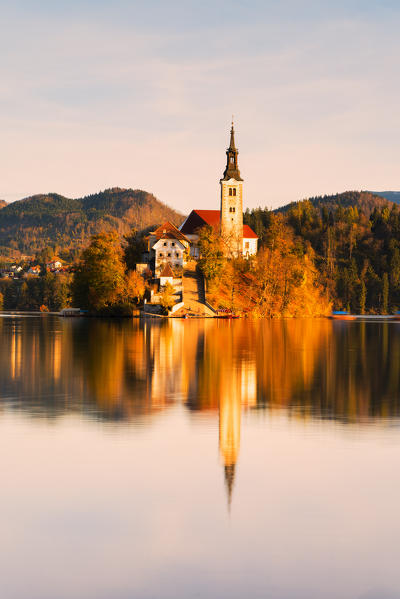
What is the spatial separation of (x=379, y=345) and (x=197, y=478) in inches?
1264

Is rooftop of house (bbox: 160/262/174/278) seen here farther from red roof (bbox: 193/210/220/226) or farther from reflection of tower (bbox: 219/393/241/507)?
reflection of tower (bbox: 219/393/241/507)

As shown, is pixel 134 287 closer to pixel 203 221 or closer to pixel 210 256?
pixel 210 256

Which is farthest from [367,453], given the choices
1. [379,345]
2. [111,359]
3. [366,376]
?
[379,345]

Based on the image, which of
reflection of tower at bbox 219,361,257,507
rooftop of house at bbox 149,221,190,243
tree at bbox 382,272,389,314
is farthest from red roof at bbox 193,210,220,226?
reflection of tower at bbox 219,361,257,507

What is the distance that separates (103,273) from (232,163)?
118ft

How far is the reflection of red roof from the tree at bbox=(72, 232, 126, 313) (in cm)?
2421

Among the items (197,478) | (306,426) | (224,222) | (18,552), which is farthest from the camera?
(224,222)

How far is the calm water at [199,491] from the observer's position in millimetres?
6773

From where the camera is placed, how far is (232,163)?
109 meters

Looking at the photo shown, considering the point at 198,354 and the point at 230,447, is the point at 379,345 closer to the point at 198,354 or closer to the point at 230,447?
the point at 198,354

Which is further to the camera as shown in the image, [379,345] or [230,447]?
[379,345]

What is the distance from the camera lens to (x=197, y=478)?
1008 cm

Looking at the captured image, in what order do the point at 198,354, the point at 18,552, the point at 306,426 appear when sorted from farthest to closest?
1. the point at 198,354
2. the point at 306,426
3. the point at 18,552

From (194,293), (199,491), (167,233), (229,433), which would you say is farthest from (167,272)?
(199,491)
